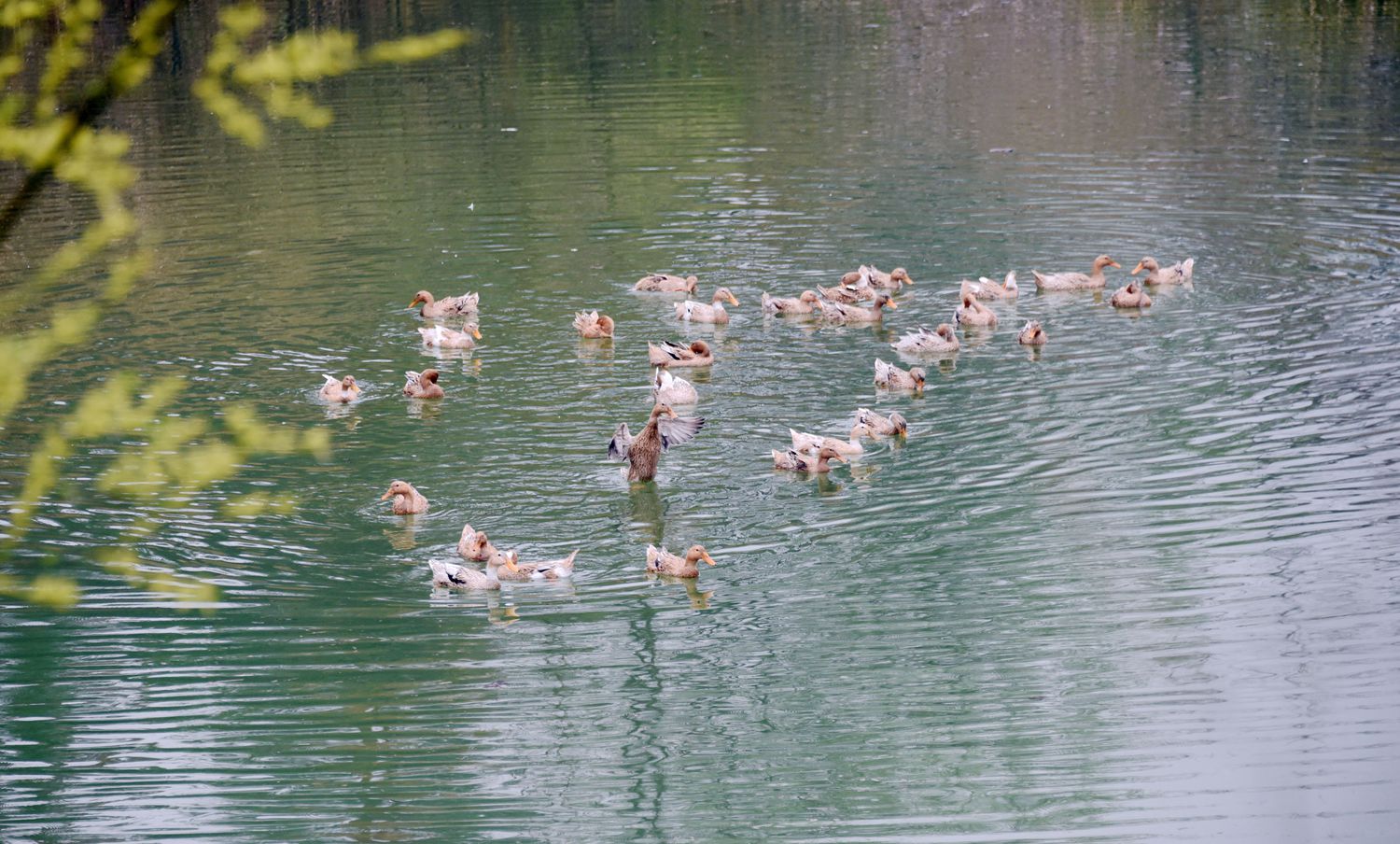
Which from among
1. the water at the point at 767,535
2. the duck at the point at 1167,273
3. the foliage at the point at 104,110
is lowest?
the water at the point at 767,535

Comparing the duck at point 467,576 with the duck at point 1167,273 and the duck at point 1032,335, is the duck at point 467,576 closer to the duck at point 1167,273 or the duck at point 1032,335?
the duck at point 1032,335

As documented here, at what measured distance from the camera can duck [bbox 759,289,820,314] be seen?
20.8m

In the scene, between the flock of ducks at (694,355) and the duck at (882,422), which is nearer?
the flock of ducks at (694,355)

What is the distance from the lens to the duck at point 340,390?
17.8 meters

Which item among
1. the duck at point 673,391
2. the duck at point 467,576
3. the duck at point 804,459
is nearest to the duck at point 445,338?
the duck at point 673,391

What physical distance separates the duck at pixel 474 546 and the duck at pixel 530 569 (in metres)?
0.13

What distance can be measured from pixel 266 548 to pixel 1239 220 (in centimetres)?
1657

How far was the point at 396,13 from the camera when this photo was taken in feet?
180

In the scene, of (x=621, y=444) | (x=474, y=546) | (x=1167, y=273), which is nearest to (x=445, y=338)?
(x=621, y=444)

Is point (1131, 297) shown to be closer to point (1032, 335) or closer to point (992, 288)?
point (992, 288)

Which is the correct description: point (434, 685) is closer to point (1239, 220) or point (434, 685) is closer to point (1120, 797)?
point (1120, 797)

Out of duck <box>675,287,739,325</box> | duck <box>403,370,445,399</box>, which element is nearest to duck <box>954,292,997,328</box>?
duck <box>675,287,739,325</box>

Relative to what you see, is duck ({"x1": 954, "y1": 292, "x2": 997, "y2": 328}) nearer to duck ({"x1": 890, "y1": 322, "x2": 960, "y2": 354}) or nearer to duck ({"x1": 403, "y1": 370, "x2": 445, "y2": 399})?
duck ({"x1": 890, "y1": 322, "x2": 960, "y2": 354})

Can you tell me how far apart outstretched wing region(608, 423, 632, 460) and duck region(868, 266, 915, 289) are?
6.75 m
